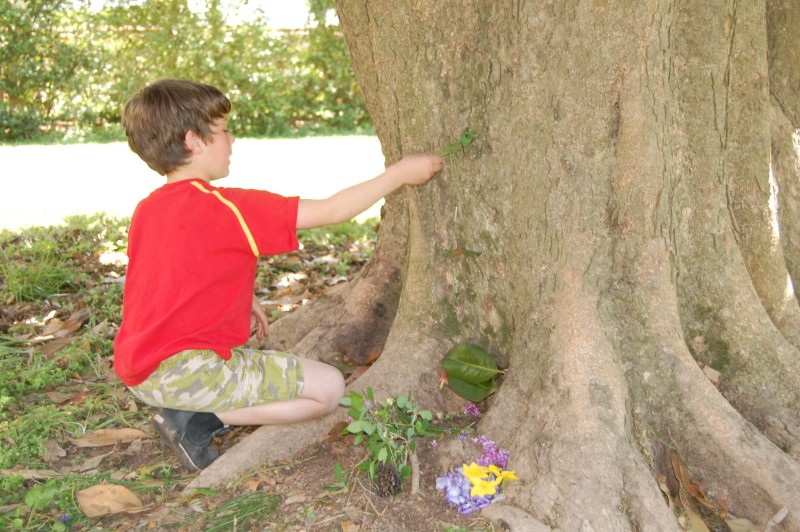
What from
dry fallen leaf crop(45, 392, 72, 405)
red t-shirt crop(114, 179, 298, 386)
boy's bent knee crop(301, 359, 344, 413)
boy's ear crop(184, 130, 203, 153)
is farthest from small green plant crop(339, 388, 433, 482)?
dry fallen leaf crop(45, 392, 72, 405)

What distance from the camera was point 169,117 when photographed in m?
2.72

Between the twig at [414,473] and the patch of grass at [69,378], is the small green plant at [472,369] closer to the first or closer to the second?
the twig at [414,473]

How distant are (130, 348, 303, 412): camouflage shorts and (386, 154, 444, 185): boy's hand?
843 mm

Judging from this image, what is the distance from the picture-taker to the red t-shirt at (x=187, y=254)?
2643 millimetres

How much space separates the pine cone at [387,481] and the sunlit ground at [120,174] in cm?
519

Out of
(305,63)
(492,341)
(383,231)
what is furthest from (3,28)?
(492,341)

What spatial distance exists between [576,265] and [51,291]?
3.65 metres

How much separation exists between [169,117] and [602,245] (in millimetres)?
1604

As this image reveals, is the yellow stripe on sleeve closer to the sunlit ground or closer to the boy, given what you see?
the boy

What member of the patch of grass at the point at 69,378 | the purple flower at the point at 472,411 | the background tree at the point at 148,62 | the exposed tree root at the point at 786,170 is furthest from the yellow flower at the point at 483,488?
the background tree at the point at 148,62

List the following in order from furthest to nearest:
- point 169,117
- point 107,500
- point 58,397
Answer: point 58,397
point 169,117
point 107,500

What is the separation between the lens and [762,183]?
3.00 meters

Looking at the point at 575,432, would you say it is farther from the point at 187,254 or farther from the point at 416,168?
the point at 187,254

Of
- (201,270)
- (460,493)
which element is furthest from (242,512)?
(201,270)
